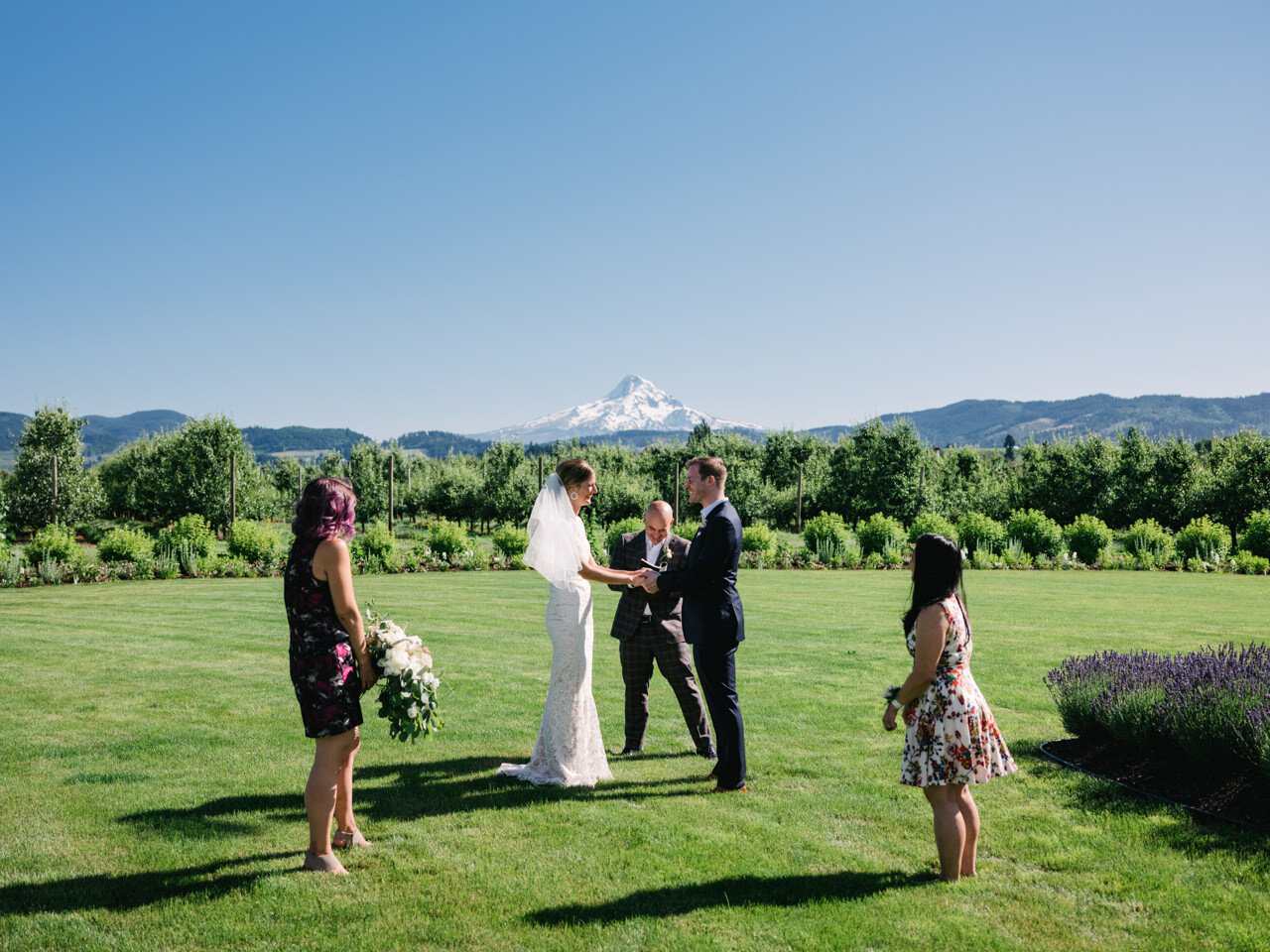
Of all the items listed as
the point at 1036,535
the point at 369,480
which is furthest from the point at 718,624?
the point at 369,480

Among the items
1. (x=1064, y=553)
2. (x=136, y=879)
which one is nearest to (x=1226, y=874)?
(x=136, y=879)

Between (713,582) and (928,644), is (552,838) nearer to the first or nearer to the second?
(713,582)

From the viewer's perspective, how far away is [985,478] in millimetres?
37031

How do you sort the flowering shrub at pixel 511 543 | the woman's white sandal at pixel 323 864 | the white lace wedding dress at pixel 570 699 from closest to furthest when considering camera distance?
the woman's white sandal at pixel 323 864
the white lace wedding dress at pixel 570 699
the flowering shrub at pixel 511 543

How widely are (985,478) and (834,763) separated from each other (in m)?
34.4

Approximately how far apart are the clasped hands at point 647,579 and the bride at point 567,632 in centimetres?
28

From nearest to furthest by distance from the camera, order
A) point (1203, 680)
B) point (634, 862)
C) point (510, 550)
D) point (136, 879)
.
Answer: point (136, 879) < point (634, 862) < point (1203, 680) < point (510, 550)

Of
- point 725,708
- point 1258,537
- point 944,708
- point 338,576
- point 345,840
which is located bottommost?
point 345,840

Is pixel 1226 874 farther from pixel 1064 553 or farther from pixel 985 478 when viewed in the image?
pixel 985 478

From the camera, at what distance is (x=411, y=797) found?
536cm

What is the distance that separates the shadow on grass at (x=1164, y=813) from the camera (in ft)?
14.6

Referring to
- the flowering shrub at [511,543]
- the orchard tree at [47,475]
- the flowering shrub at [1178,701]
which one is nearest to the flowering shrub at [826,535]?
the flowering shrub at [511,543]

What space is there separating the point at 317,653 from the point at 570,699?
2.11m

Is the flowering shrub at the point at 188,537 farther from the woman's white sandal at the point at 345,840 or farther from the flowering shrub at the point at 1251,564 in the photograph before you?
the flowering shrub at the point at 1251,564
